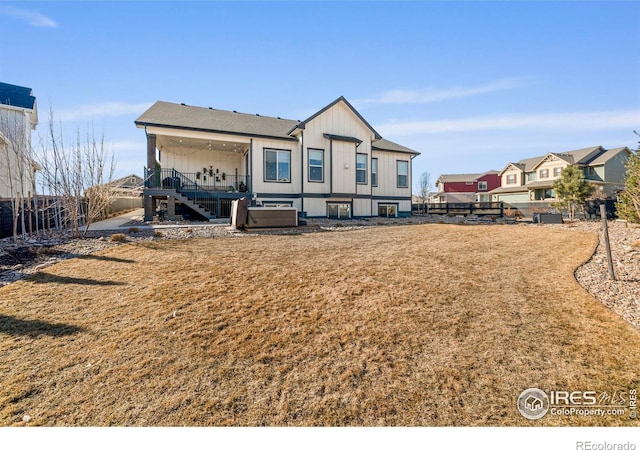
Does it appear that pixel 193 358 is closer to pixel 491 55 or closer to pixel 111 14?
pixel 111 14

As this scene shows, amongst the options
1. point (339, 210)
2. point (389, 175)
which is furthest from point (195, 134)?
point (389, 175)

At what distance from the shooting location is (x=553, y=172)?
33.6 metres

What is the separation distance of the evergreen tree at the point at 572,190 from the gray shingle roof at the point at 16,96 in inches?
1306

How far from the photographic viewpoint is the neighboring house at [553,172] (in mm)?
30031

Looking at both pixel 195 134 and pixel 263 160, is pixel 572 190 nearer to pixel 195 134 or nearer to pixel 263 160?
pixel 263 160

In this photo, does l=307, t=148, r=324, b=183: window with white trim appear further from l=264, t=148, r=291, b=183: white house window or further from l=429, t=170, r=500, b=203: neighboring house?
l=429, t=170, r=500, b=203: neighboring house

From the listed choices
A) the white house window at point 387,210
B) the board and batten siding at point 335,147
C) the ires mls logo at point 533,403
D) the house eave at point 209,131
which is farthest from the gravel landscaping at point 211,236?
the white house window at point 387,210

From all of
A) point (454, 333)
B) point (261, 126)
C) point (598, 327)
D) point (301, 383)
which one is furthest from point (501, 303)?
point (261, 126)

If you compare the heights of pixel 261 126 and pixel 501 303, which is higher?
pixel 261 126

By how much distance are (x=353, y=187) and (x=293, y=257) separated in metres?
10.6

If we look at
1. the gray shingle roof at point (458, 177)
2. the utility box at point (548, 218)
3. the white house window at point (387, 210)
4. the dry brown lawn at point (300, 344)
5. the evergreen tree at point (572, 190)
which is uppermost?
the gray shingle roof at point (458, 177)

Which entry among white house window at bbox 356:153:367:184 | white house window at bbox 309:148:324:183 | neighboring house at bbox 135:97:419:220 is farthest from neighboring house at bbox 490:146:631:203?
white house window at bbox 309:148:324:183

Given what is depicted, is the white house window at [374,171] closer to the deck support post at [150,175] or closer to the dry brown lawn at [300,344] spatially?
the deck support post at [150,175]

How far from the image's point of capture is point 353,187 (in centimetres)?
1598
